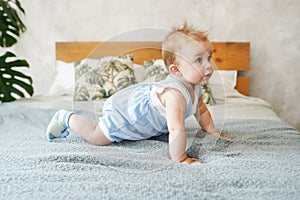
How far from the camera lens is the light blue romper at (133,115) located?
1.18m

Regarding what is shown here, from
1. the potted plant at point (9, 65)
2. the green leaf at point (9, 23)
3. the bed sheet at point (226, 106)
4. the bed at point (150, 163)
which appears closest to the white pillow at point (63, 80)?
the bed sheet at point (226, 106)

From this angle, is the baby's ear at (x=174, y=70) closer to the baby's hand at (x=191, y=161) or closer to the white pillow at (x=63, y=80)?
the baby's hand at (x=191, y=161)

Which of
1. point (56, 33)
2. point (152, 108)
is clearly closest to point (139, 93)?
point (152, 108)

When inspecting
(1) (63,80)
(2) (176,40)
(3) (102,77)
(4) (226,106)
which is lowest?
(1) (63,80)

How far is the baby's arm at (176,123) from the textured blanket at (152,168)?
4 cm

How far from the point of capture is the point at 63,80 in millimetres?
2600

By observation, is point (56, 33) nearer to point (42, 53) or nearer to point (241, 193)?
point (42, 53)

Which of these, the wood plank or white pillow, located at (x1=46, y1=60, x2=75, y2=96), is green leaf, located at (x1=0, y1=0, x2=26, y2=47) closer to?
white pillow, located at (x1=46, y1=60, x2=75, y2=96)

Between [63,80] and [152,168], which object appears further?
[63,80]

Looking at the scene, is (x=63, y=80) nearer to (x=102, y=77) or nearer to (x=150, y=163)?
(x=102, y=77)

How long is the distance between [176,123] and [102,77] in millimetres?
292

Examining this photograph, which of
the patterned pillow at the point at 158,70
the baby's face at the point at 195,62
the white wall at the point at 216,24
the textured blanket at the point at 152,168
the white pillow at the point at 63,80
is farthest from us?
the white wall at the point at 216,24

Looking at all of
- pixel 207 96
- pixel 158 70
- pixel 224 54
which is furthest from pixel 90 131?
pixel 224 54

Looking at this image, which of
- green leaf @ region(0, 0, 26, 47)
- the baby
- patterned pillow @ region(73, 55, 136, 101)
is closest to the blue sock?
the baby
